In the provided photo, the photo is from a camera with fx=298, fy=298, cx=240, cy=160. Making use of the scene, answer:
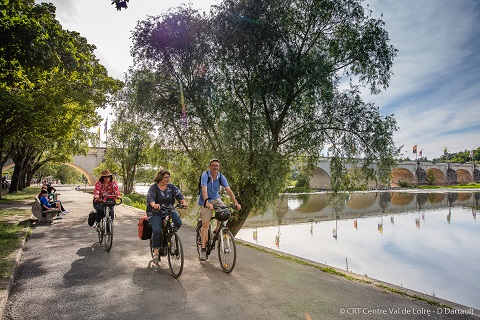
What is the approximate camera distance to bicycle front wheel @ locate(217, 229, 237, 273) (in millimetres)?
5715

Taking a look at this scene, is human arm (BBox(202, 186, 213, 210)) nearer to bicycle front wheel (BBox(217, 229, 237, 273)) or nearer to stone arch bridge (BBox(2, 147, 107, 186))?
bicycle front wheel (BBox(217, 229, 237, 273))

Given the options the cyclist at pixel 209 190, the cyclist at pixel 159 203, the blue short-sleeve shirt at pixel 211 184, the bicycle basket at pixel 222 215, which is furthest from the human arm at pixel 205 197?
the cyclist at pixel 159 203

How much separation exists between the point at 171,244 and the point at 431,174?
11278cm

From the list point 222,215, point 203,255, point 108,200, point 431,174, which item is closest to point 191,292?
point 222,215

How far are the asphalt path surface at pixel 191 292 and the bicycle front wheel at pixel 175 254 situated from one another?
16 cm

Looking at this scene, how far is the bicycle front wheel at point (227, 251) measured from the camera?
5.71 meters

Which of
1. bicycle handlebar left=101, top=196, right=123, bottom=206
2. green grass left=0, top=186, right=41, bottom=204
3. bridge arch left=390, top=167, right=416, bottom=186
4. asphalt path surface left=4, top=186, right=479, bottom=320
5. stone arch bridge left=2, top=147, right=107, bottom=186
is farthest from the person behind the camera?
bridge arch left=390, top=167, right=416, bottom=186

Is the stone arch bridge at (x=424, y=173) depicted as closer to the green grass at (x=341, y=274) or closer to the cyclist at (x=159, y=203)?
the green grass at (x=341, y=274)

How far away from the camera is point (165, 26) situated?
13234 mm

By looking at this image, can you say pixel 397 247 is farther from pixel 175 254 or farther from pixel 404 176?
pixel 404 176

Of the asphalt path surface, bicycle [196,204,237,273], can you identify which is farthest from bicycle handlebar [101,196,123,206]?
bicycle [196,204,237,273]

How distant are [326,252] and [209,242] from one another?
976 cm

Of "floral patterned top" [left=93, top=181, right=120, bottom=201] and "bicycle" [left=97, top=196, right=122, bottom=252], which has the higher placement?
"floral patterned top" [left=93, top=181, right=120, bottom=201]

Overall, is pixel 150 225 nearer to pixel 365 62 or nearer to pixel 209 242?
pixel 209 242
